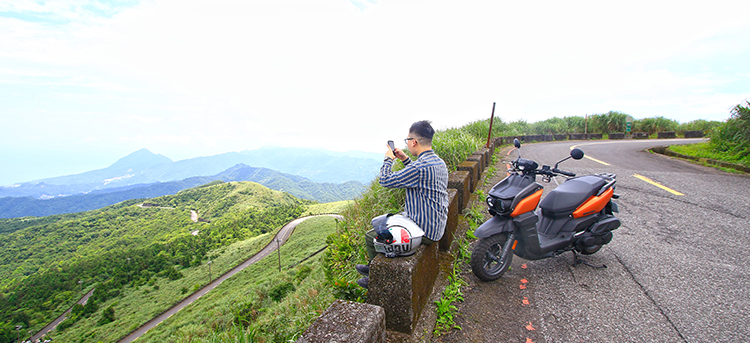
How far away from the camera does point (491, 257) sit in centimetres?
305

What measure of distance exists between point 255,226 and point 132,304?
132ft

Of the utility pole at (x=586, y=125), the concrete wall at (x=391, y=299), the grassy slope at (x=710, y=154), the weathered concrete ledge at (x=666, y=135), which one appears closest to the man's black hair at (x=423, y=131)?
the concrete wall at (x=391, y=299)

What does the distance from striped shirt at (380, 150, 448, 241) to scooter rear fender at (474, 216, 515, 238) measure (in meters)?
0.56

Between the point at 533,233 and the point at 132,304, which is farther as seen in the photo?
the point at 132,304

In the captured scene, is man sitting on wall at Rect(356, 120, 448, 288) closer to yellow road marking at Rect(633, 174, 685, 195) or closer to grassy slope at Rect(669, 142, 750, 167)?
yellow road marking at Rect(633, 174, 685, 195)

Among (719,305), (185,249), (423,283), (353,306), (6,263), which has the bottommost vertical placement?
(6,263)

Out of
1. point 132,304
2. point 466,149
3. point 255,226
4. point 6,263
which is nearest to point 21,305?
point 132,304

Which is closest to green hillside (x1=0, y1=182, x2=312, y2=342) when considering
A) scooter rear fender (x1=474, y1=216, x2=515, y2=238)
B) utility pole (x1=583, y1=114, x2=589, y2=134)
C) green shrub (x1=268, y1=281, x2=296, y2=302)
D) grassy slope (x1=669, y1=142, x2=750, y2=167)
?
green shrub (x1=268, y1=281, x2=296, y2=302)

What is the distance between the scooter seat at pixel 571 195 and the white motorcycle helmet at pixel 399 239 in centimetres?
187

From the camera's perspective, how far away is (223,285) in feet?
172

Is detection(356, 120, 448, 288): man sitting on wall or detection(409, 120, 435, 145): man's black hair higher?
detection(409, 120, 435, 145): man's black hair

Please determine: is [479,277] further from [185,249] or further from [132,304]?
[185,249]

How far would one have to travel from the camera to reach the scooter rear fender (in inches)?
116

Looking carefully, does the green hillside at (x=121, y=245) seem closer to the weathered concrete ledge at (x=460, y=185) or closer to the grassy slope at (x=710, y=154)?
the weathered concrete ledge at (x=460, y=185)
